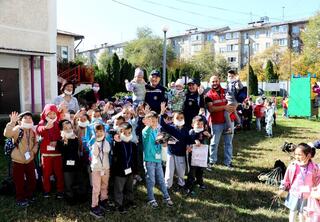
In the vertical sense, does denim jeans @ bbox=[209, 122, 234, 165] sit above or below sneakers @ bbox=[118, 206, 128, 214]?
above

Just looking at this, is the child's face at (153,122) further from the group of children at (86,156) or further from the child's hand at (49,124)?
the child's hand at (49,124)

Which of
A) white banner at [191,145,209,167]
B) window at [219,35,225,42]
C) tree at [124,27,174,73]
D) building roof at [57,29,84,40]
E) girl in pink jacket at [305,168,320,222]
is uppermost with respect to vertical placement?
window at [219,35,225,42]

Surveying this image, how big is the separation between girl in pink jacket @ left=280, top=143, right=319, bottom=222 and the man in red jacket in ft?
11.1

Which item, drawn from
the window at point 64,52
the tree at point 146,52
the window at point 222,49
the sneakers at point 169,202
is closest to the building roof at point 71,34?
the window at point 64,52

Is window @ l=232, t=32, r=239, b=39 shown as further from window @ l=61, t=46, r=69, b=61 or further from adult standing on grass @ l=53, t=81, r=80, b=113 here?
adult standing on grass @ l=53, t=81, r=80, b=113

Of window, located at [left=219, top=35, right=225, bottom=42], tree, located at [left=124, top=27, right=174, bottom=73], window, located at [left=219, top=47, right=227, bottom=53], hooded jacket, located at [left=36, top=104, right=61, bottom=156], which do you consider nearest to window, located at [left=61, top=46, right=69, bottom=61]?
hooded jacket, located at [left=36, top=104, right=61, bottom=156]

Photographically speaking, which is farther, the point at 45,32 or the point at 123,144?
the point at 45,32

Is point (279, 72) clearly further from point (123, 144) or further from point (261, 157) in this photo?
point (123, 144)

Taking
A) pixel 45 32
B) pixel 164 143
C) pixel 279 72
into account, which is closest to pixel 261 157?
pixel 164 143

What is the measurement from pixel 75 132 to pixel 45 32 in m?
Answer: 10.5

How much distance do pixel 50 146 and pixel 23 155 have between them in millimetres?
402

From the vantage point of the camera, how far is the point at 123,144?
4902 mm

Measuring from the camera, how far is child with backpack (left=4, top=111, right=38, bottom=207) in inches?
200

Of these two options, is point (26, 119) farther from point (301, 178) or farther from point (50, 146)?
point (301, 178)
